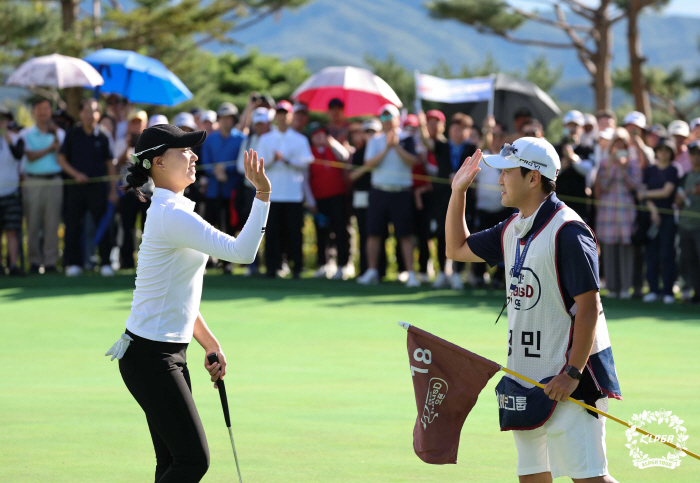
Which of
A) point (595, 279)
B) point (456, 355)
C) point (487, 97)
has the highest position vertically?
point (487, 97)

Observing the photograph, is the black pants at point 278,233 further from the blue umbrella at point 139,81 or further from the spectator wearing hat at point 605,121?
the spectator wearing hat at point 605,121

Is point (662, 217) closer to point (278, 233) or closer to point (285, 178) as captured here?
point (285, 178)

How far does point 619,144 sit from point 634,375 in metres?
5.12

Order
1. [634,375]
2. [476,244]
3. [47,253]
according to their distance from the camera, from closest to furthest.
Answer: [476,244] → [634,375] → [47,253]

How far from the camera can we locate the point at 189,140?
4301 mm

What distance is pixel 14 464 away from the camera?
5340 millimetres

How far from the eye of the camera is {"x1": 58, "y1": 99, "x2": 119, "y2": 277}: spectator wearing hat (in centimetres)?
1347

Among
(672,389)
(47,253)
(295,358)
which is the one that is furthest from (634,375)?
(47,253)

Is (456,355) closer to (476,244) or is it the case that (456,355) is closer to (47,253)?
(476,244)

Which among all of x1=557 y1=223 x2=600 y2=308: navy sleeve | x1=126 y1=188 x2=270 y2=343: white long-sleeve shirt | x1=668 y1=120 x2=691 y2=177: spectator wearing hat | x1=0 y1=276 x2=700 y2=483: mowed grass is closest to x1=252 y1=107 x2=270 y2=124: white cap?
x1=0 y1=276 x2=700 y2=483: mowed grass

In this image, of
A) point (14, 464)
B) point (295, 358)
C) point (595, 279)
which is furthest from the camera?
point (295, 358)

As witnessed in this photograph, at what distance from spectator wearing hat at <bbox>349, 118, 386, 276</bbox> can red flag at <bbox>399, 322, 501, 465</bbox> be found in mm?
9377

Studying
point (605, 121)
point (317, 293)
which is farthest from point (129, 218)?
point (605, 121)

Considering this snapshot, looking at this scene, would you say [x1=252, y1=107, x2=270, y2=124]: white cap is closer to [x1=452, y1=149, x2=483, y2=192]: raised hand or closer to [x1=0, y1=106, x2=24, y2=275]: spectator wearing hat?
[x1=0, y1=106, x2=24, y2=275]: spectator wearing hat
